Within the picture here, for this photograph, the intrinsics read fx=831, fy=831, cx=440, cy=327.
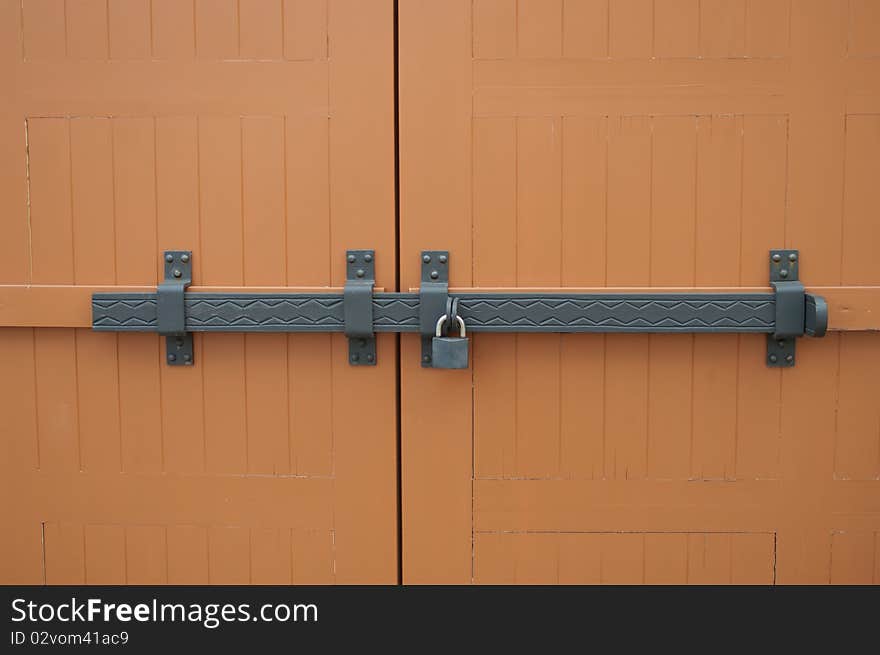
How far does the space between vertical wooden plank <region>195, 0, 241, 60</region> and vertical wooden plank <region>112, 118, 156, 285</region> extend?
0.24 m

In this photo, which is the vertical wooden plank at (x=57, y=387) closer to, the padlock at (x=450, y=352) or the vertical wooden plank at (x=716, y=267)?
the padlock at (x=450, y=352)

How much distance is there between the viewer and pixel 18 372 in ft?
7.38

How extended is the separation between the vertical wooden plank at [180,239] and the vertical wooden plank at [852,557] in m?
1.72

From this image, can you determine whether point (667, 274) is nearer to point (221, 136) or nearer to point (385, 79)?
point (385, 79)

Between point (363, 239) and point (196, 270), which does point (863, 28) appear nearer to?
point (363, 239)

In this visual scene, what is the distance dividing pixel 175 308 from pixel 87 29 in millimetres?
759

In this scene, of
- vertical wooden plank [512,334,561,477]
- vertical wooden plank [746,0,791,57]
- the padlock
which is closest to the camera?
the padlock

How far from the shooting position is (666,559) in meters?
2.24

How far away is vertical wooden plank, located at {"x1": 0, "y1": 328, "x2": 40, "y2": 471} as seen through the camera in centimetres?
224

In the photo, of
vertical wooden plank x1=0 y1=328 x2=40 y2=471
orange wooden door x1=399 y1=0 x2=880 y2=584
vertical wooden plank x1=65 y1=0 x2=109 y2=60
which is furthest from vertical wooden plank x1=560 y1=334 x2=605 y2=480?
vertical wooden plank x1=65 y1=0 x2=109 y2=60

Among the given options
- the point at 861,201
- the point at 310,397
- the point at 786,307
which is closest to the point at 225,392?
the point at 310,397

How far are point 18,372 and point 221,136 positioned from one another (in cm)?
85

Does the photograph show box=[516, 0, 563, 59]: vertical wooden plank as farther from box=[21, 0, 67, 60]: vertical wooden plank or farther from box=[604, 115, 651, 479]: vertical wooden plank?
box=[21, 0, 67, 60]: vertical wooden plank

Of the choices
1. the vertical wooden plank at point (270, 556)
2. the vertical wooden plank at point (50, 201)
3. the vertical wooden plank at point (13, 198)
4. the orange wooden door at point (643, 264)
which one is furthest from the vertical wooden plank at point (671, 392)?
the vertical wooden plank at point (13, 198)
